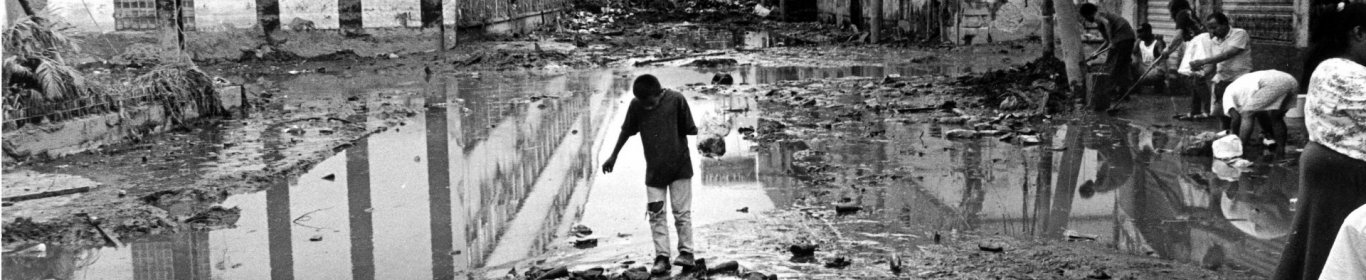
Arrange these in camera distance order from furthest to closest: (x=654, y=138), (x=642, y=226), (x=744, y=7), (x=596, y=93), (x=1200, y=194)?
(x=744, y=7), (x=596, y=93), (x=1200, y=194), (x=642, y=226), (x=654, y=138)

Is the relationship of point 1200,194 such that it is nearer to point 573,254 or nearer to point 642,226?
point 642,226

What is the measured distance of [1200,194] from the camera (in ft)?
26.5

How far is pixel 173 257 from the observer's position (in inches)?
269

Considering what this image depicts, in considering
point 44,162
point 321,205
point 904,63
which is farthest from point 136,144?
point 904,63

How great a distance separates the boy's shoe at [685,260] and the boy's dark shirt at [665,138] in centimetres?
37

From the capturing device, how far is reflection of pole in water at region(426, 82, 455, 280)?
6.65 meters

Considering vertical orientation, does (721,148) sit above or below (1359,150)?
below

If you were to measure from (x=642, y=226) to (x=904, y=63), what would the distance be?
13.7 metres

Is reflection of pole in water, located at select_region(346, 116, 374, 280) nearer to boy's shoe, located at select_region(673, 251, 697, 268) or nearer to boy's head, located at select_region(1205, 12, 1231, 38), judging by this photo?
boy's shoe, located at select_region(673, 251, 697, 268)

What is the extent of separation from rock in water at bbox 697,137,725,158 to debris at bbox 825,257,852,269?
430 cm

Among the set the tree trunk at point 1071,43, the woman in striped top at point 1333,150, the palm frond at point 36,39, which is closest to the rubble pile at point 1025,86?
the tree trunk at point 1071,43

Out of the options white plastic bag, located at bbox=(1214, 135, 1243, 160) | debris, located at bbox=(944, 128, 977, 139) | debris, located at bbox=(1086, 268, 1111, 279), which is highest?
white plastic bag, located at bbox=(1214, 135, 1243, 160)

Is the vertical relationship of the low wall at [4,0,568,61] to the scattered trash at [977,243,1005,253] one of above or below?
above

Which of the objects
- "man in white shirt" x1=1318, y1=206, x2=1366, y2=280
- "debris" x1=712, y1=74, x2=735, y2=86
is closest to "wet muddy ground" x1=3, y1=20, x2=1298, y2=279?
"debris" x1=712, y1=74, x2=735, y2=86
